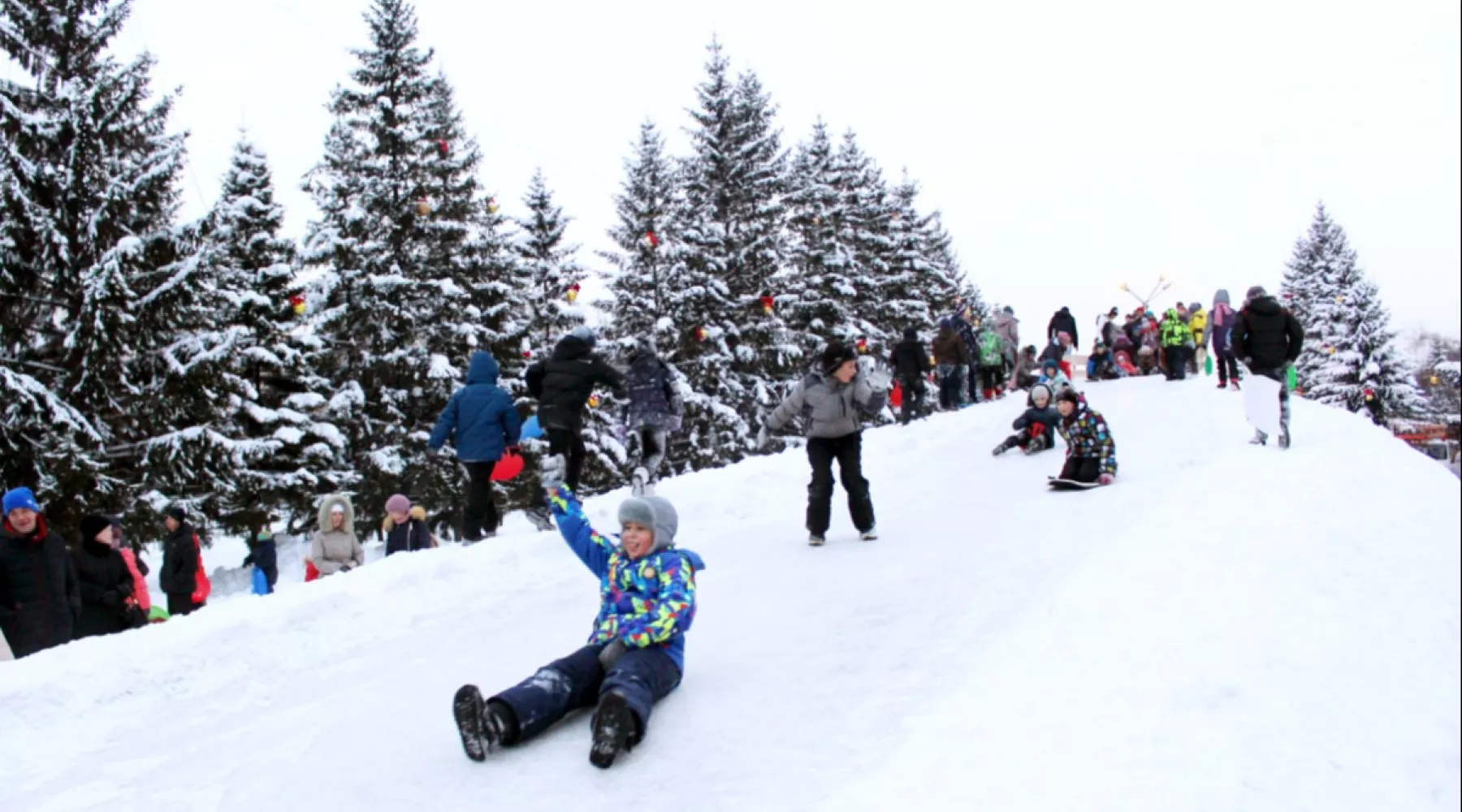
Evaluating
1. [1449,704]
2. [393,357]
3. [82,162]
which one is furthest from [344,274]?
[1449,704]

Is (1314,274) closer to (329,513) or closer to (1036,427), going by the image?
(1036,427)

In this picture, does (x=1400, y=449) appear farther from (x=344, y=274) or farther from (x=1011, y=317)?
(x=344, y=274)

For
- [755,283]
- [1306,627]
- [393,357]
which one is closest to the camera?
[1306,627]

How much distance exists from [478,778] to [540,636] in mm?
1997

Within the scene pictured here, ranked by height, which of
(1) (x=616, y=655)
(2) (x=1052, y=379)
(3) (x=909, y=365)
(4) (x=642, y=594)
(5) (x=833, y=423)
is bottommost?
(1) (x=616, y=655)

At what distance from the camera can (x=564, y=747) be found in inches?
162

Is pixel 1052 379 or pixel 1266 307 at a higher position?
pixel 1266 307

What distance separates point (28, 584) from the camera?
647cm

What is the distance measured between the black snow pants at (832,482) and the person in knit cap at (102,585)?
520 cm

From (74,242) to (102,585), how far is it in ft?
30.8

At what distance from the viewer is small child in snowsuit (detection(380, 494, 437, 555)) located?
10422 mm

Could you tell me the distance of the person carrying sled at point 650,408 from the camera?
33.9 feet

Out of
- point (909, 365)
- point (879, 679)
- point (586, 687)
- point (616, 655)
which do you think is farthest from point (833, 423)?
point (909, 365)

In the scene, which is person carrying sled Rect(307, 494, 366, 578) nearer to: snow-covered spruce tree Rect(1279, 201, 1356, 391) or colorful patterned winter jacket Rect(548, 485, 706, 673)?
colorful patterned winter jacket Rect(548, 485, 706, 673)
